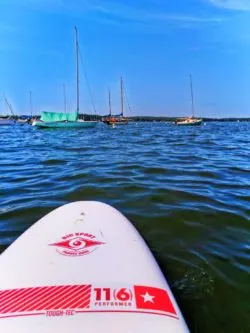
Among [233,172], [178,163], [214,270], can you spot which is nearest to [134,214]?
[214,270]

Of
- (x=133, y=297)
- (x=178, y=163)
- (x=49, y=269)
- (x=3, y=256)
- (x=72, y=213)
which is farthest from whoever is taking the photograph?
(x=178, y=163)

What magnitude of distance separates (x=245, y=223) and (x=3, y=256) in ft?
9.19

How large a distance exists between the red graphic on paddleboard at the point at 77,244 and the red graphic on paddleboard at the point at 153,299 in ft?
1.88

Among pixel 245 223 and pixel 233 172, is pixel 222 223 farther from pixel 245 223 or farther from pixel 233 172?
pixel 233 172

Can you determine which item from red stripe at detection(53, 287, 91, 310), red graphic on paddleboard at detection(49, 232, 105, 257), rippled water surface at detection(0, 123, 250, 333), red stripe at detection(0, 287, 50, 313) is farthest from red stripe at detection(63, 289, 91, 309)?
rippled water surface at detection(0, 123, 250, 333)

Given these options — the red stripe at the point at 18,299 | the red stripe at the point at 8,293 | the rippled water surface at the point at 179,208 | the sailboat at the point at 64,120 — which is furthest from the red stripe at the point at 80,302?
the sailboat at the point at 64,120

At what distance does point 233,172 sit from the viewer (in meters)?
7.59

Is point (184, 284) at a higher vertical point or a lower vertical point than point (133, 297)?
lower

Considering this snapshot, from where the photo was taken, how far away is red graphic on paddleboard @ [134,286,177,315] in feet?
6.88

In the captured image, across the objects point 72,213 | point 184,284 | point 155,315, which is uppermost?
point 72,213

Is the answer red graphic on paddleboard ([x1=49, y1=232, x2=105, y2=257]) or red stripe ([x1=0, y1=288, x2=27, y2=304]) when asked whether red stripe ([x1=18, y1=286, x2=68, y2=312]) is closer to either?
red stripe ([x1=0, y1=288, x2=27, y2=304])

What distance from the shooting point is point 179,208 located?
4.90m

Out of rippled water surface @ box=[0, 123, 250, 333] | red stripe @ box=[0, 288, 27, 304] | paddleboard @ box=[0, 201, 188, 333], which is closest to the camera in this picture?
paddleboard @ box=[0, 201, 188, 333]

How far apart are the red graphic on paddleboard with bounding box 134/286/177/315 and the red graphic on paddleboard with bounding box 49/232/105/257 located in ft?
1.88
